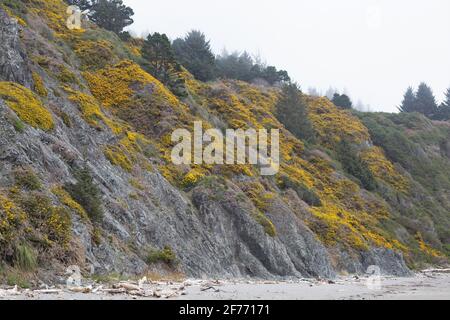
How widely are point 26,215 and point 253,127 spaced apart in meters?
36.7

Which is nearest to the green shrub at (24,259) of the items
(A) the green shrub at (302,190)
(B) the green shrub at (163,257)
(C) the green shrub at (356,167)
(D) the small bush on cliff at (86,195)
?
(D) the small bush on cliff at (86,195)

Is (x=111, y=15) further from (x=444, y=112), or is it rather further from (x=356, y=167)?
(x=444, y=112)

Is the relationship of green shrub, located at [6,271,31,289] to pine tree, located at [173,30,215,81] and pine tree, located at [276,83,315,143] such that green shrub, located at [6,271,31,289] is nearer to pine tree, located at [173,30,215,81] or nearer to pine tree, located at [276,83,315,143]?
pine tree, located at [276,83,315,143]

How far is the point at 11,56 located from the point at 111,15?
3682cm

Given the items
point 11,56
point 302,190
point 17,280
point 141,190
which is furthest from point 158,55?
point 17,280

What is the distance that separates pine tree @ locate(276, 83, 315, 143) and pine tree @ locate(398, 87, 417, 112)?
5840cm

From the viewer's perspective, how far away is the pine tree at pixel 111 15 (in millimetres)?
59969

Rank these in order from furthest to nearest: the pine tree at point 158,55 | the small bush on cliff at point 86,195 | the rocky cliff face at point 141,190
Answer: the pine tree at point 158,55 → the small bush on cliff at point 86,195 → the rocky cliff face at point 141,190

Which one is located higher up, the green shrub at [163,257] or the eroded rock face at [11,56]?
the eroded rock face at [11,56]

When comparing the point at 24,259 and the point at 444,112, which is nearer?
the point at 24,259

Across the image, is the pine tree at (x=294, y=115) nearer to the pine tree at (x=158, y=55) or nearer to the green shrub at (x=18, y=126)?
the pine tree at (x=158, y=55)

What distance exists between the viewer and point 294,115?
60250 millimetres

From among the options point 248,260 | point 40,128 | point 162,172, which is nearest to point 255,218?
point 248,260

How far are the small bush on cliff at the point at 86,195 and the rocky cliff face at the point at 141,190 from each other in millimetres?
113
